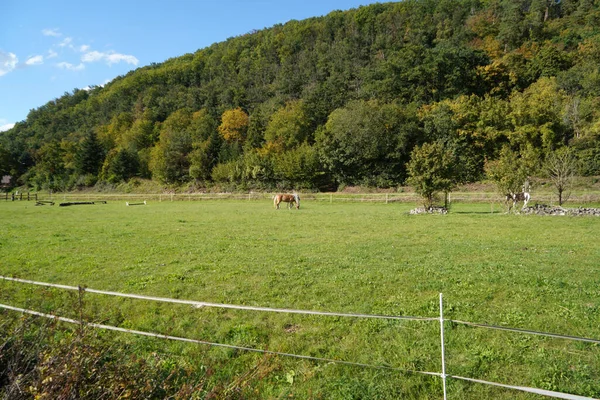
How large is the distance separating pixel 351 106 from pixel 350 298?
55.3m

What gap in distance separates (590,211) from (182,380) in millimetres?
23961

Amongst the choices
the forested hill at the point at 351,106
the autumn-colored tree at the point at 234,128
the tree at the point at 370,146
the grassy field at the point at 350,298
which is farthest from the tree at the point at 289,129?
the grassy field at the point at 350,298

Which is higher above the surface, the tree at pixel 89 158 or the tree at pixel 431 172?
the tree at pixel 89 158

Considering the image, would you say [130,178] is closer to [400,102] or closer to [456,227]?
[400,102]

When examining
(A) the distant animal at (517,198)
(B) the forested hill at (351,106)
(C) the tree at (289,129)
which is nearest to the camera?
(A) the distant animal at (517,198)

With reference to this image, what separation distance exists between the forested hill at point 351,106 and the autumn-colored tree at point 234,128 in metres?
0.35

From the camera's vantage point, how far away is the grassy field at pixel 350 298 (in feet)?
12.7

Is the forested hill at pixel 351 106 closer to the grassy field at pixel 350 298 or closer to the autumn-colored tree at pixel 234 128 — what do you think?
the autumn-colored tree at pixel 234 128

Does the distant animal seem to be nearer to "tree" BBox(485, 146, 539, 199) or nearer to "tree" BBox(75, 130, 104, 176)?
"tree" BBox(485, 146, 539, 199)

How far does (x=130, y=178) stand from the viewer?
2918 inches

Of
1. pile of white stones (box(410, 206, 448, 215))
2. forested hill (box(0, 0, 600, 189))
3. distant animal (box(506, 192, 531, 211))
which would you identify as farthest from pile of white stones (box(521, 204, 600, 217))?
pile of white stones (box(410, 206, 448, 215))

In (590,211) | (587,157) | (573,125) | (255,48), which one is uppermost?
(255,48)

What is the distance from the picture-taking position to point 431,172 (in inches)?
870

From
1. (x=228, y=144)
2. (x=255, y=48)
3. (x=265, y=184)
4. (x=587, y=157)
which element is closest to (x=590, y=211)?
(x=587, y=157)
